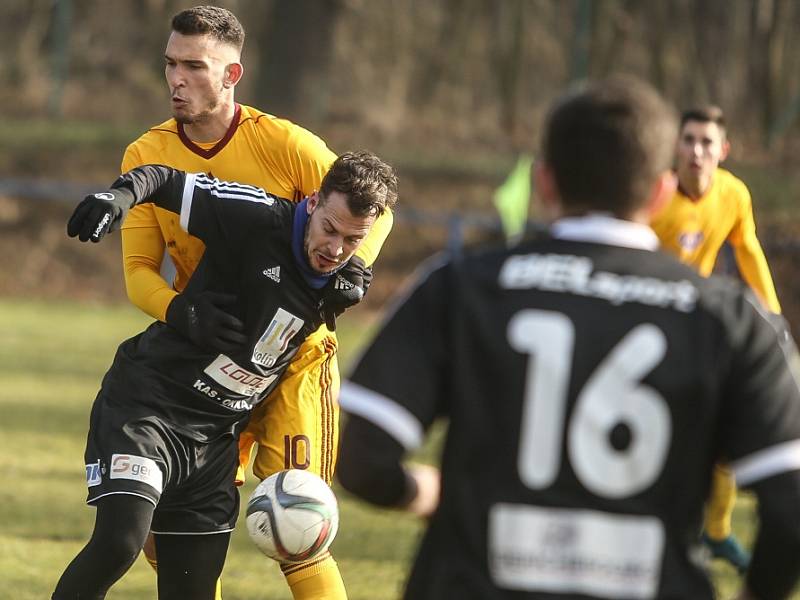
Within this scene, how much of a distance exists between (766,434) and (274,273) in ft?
7.45

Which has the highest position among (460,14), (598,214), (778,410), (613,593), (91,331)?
(460,14)

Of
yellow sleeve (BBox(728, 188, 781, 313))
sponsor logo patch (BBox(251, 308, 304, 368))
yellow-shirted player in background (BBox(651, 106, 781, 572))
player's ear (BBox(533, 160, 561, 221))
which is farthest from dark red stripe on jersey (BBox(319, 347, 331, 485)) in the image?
yellow-shirted player in background (BBox(651, 106, 781, 572))

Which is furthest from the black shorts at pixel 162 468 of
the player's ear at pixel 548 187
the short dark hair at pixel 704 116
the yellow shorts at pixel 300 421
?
the short dark hair at pixel 704 116

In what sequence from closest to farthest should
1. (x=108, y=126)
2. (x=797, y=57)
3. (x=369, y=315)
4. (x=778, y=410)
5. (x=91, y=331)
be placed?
(x=778, y=410) < (x=91, y=331) < (x=369, y=315) < (x=797, y=57) < (x=108, y=126)

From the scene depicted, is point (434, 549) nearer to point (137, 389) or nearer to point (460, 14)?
point (137, 389)

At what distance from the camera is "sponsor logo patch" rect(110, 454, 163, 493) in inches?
165

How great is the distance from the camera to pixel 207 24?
16.0 feet

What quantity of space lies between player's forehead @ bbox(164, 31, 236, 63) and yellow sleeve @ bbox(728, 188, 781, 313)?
3045 millimetres

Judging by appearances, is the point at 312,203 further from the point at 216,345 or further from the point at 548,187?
the point at 548,187

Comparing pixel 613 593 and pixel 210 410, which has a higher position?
pixel 210 410

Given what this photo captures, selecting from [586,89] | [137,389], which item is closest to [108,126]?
[137,389]

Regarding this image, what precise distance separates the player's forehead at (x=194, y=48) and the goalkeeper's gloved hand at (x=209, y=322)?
0.90 m

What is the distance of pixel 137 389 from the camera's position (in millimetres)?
4461

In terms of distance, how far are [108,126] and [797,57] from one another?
1054 centimetres
